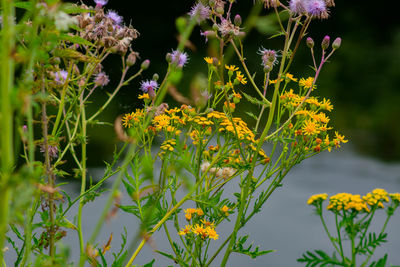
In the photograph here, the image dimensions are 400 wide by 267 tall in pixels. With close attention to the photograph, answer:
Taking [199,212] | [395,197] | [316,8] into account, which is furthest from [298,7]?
[395,197]

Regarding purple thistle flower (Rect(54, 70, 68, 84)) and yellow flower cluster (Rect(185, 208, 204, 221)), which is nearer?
purple thistle flower (Rect(54, 70, 68, 84))

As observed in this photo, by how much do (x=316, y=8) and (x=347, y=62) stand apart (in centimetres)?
507

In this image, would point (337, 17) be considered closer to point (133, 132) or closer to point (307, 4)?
point (307, 4)

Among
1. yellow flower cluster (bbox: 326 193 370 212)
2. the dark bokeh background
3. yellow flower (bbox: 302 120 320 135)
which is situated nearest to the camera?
yellow flower (bbox: 302 120 320 135)

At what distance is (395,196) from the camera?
43.6 inches

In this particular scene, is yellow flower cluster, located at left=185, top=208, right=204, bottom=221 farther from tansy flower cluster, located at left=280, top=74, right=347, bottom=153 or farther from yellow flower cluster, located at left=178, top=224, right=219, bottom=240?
tansy flower cluster, located at left=280, top=74, right=347, bottom=153

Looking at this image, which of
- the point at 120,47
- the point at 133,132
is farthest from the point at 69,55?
the point at 133,132

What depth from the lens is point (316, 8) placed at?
32.4 inches

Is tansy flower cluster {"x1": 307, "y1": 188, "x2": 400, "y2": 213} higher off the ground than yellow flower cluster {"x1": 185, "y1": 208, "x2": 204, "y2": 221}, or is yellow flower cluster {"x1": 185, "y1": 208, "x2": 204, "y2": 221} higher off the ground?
tansy flower cluster {"x1": 307, "y1": 188, "x2": 400, "y2": 213}

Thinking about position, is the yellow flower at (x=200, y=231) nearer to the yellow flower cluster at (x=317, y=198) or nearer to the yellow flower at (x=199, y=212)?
the yellow flower at (x=199, y=212)

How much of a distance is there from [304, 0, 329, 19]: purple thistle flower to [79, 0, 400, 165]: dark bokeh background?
1768mm

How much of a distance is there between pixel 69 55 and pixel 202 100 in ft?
1.07

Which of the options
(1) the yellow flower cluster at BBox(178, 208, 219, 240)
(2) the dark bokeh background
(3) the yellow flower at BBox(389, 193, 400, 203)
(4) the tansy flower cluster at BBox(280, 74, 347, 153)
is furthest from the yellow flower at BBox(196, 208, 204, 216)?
(2) the dark bokeh background

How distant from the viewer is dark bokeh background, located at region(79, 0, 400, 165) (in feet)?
11.9
